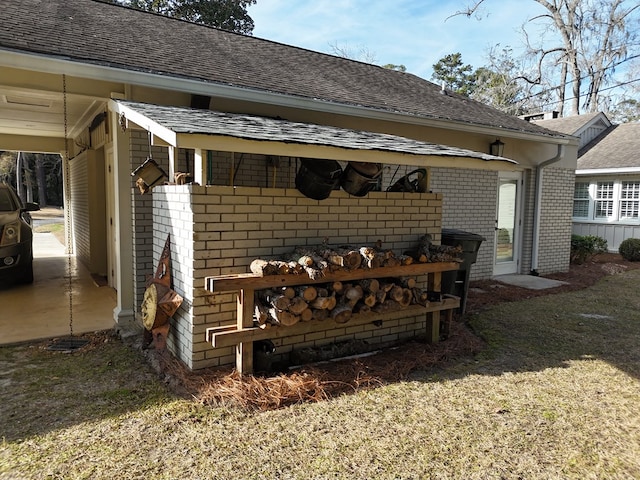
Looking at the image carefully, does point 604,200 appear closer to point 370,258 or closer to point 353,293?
point 370,258

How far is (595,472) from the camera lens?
2.80 metres

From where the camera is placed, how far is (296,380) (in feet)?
12.7

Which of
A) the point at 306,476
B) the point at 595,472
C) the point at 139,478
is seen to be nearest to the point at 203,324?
the point at 139,478

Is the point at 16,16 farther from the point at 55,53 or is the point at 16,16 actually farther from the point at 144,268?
the point at 144,268

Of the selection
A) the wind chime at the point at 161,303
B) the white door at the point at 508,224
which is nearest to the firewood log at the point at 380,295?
the wind chime at the point at 161,303

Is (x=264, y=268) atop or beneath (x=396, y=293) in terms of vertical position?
atop

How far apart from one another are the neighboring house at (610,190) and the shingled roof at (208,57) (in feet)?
24.0

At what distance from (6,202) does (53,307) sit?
8.25 feet

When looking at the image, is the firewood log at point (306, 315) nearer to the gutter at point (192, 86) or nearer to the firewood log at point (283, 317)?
the firewood log at point (283, 317)

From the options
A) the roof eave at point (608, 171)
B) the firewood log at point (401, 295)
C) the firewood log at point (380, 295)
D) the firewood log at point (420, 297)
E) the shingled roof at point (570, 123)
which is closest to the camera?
the firewood log at point (380, 295)

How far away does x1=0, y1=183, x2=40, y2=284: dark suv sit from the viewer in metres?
6.84

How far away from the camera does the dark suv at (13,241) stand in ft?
22.4

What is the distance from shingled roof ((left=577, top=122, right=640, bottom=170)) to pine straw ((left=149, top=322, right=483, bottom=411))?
14179 mm

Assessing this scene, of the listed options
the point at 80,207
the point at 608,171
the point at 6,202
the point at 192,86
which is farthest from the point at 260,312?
the point at 608,171
